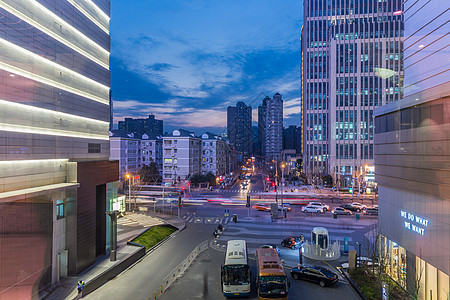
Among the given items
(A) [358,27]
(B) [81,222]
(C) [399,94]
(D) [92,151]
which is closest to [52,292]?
(B) [81,222]

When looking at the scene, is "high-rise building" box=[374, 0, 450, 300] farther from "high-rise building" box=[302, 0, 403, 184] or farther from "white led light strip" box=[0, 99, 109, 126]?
"high-rise building" box=[302, 0, 403, 184]

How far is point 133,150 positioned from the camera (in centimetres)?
7688

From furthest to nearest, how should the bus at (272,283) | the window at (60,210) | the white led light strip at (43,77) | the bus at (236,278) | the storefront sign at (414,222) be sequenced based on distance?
the window at (60,210) → the bus at (236,278) → the bus at (272,283) → the storefront sign at (414,222) → the white led light strip at (43,77)

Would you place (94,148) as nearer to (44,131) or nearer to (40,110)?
(44,131)

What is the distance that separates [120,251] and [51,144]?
10684mm

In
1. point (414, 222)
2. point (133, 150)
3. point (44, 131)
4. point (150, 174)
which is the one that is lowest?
point (150, 174)

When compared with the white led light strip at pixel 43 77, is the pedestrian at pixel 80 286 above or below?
below

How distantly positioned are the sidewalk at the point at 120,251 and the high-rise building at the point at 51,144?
60 cm

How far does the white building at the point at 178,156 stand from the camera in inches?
2852

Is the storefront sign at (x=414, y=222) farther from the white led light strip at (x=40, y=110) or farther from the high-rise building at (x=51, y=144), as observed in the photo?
the white led light strip at (x=40, y=110)

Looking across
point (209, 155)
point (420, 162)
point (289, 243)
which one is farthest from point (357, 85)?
point (420, 162)

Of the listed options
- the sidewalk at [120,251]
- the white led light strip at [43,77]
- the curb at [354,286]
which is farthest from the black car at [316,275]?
the white led light strip at [43,77]

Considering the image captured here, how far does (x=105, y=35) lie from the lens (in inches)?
942

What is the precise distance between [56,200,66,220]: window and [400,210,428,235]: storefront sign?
20.7m
